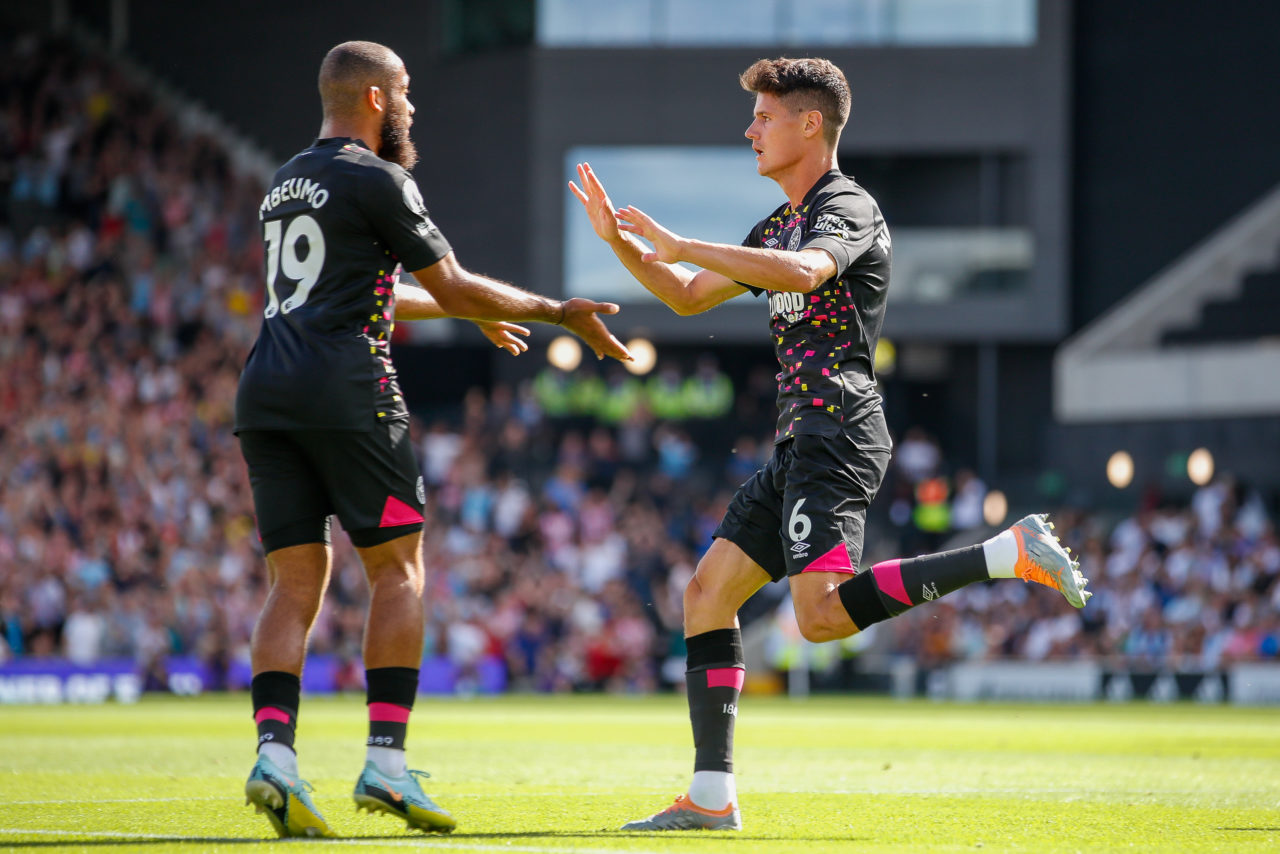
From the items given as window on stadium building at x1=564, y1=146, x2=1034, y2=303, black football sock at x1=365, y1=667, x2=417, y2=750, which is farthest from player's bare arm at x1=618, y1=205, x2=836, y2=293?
window on stadium building at x1=564, y1=146, x2=1034, y2=303

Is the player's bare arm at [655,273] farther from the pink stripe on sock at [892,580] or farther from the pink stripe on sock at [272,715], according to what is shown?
the pink stripe on sock at [272,715]

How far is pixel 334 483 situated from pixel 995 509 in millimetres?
25304

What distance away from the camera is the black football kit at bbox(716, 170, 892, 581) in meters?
→ 6.25

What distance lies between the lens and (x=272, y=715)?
573 cm

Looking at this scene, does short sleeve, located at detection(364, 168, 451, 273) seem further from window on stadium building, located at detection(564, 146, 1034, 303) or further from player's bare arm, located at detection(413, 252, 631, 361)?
window on stadium building, located at detection(564, 146, 1034, 303)

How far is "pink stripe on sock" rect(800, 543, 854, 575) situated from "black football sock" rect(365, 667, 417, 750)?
1439 millimetres

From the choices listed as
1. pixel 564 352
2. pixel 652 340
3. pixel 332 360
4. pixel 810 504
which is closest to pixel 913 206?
pixel 652 340

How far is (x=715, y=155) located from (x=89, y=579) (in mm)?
13808

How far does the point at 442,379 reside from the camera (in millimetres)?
32750

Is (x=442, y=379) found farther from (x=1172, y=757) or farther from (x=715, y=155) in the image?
(x=1172, y=757)

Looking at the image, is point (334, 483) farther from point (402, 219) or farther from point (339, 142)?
point (339, 142)

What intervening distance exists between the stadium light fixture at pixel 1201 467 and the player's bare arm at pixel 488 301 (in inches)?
907

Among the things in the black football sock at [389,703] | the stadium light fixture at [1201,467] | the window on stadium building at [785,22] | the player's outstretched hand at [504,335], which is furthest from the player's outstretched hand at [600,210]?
the window on stadium building at [785,22]

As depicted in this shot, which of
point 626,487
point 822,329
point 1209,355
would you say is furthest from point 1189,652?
point 822,329
